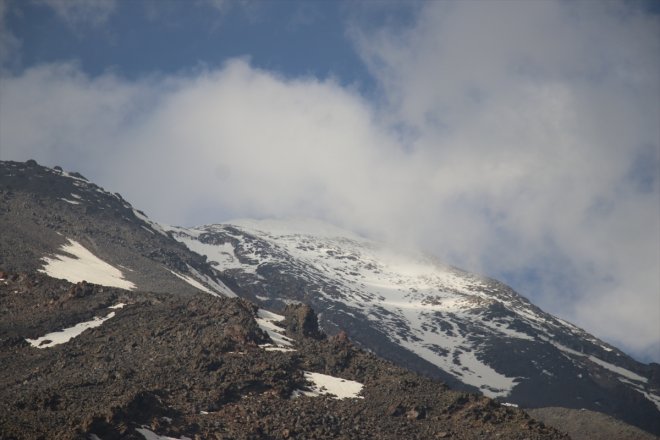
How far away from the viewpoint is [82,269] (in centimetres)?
Answer: 11894

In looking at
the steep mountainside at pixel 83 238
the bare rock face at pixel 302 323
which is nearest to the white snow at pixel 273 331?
the bare rock face at pixel 302 323

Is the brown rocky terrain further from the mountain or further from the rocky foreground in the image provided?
the rocky foreground

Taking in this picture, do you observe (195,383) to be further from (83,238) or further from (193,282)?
(83,238)

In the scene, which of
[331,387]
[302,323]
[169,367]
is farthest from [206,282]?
[331,387]

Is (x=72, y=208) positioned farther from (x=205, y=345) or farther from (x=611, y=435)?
(x=611, y=435)

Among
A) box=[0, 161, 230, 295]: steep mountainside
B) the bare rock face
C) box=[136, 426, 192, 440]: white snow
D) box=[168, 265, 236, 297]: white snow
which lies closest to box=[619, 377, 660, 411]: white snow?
box=[168, 265, 236, 297]: white snow

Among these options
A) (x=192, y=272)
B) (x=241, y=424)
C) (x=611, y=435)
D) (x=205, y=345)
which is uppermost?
(x=192, y=272)

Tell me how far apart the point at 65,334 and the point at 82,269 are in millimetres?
41566

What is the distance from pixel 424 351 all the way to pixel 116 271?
88.4m

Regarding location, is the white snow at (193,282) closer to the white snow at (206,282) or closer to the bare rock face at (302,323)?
the white snow at (206,282)

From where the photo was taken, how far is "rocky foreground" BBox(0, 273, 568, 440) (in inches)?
1998

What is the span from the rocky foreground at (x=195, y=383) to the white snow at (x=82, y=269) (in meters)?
21.4

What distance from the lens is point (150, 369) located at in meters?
65.2

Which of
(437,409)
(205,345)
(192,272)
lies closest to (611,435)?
(437,409)
